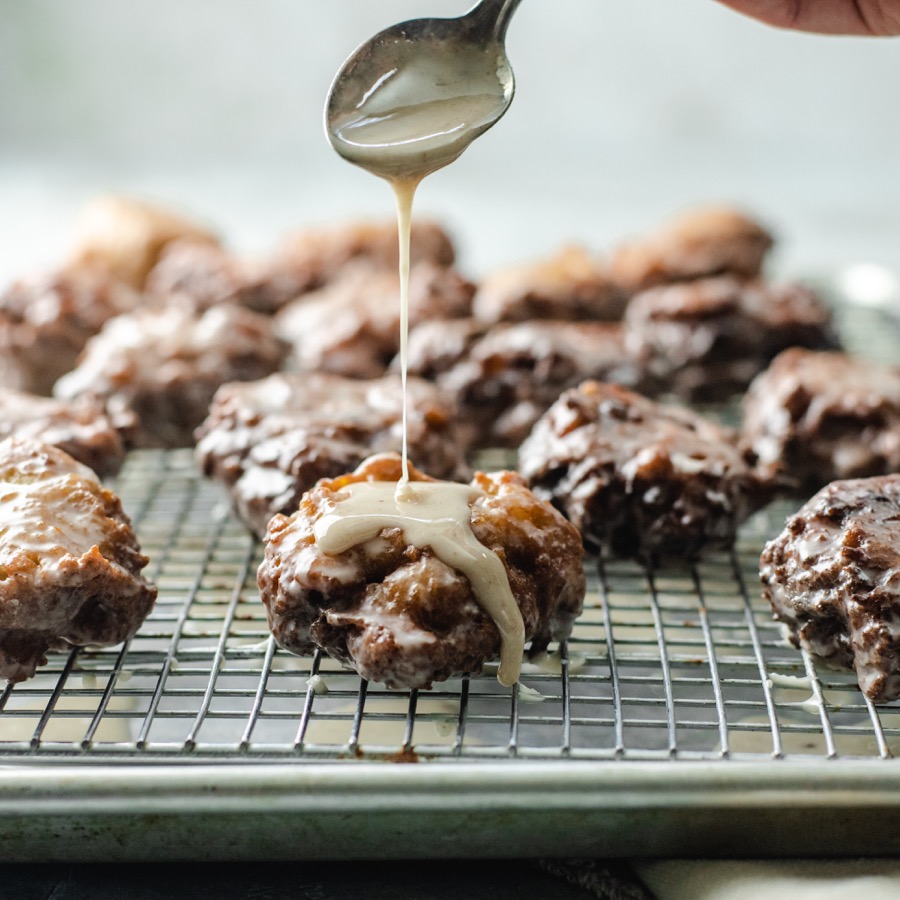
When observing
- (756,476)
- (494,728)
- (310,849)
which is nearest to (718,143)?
(756,476)

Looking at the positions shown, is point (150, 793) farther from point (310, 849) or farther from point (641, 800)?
point (641, 800)

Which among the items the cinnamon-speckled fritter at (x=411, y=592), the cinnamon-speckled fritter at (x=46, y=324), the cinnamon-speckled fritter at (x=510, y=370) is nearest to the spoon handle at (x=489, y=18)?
the cinnamon-speckled fritter at (x=411, y=592)

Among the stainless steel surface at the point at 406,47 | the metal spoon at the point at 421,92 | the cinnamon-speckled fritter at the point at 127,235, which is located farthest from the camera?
the cinnamon-speckled fritter at the point at 127,235

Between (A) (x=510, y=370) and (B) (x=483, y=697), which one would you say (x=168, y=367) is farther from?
(B) (x=483, y=697)

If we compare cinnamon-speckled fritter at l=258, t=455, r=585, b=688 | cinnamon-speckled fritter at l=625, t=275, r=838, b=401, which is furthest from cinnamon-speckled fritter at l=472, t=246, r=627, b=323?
cinnamon-speckled fritter at l=258, t=455, r=585, b=688

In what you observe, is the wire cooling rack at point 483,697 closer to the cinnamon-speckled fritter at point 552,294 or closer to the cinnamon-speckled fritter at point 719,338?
the cinnamon-speckled fritter at point 719,338

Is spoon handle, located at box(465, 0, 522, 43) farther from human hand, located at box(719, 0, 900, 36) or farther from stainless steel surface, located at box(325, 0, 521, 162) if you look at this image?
human hand, located at box(719, 0, 900, 36)
